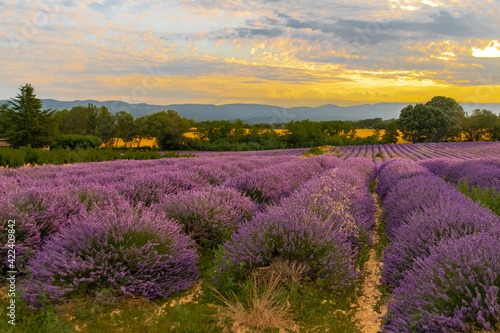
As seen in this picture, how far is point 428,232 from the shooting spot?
3.67 m

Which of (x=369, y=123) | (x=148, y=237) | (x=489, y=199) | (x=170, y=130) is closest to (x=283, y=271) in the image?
(x=148, y=237)

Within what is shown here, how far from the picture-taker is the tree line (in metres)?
40.6

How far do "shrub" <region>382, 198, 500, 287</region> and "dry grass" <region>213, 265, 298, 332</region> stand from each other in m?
1.32

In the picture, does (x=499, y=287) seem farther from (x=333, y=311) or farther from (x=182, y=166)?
(x=182, y=166)

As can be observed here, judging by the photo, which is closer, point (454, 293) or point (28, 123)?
point (454, 293)

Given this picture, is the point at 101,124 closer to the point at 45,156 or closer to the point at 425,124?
the point at 45,156

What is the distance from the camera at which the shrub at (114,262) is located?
3164 mm

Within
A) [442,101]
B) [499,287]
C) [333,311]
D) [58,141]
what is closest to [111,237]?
[333,311]

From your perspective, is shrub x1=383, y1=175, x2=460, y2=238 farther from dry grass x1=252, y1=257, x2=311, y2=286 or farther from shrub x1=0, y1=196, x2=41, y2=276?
shrub x1=0, y1=196, x2=41, y2=276

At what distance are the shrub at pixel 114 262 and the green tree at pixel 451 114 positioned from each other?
57845 millimetres

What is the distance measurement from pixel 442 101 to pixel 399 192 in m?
63.3

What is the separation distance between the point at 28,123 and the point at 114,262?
4586 centimetres

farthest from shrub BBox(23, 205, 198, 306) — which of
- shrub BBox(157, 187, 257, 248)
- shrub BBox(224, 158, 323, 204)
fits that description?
shrub BBox(224, 158, 323, 204)

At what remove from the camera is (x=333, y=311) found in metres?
3.22
